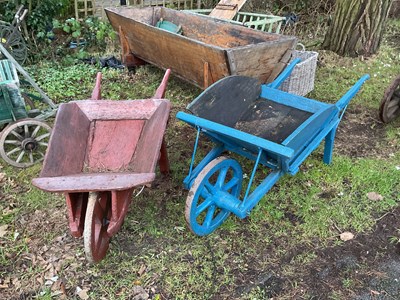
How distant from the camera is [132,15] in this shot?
5.46m

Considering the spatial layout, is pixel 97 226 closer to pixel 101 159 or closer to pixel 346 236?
pixel 101 159

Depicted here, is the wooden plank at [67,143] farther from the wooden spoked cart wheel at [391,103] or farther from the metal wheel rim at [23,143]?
the wooden spoked cart wheel at [391,103]

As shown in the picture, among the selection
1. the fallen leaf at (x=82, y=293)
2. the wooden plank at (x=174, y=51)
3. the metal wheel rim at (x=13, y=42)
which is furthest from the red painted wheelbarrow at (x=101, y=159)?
the metal wheel rim at (x=13, y=42)

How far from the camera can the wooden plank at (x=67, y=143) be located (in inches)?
97.5

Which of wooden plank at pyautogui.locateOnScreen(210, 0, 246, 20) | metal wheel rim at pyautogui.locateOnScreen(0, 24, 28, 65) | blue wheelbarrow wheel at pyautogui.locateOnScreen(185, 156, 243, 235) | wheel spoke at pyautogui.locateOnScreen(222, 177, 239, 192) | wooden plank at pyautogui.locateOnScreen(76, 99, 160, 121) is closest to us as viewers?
blue wheelbarrow wheel at pyautogui.locateOnScreen(185, 156, 243, 235)

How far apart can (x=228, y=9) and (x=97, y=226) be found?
4.54 meters

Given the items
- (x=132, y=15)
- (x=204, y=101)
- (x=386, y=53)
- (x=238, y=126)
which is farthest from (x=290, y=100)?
(x=386, y=53)

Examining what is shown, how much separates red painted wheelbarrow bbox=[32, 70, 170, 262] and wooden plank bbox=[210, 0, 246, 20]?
10.4ft

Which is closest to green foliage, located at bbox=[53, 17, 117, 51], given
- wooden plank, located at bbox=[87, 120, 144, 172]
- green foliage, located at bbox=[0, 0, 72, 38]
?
green foliage, located at bbox=[0, 0, 72, 38]

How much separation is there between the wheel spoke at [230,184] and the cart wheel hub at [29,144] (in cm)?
194

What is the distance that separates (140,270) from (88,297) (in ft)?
1.27

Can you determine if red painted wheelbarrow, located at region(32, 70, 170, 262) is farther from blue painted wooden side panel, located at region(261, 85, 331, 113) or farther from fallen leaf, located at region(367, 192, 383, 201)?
fallen leaf, located at region(367, 192, 383, 201)

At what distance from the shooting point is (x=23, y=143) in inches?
136

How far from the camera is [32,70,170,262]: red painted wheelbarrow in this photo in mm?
2266
